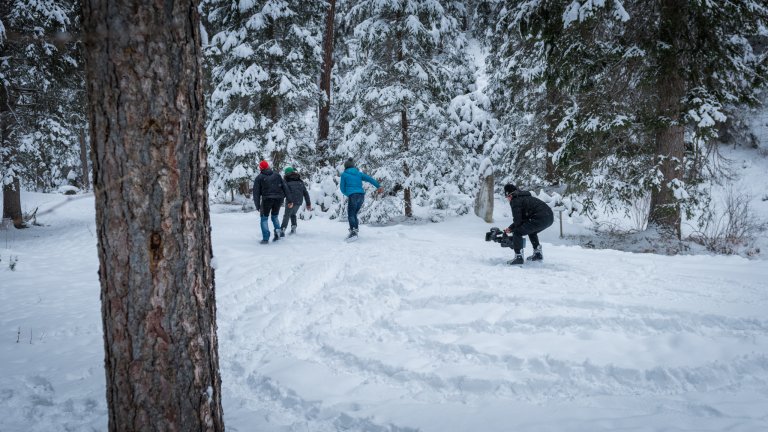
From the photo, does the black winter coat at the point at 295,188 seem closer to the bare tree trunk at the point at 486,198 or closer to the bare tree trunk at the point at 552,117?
Answer: the bare tree trunk at the point at 552,117

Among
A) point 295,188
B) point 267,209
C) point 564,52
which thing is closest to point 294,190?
point 295,188

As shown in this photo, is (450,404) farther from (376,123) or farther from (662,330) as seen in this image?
(376,123)

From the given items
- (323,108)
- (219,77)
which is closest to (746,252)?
(323,108)

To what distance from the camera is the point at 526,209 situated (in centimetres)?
736

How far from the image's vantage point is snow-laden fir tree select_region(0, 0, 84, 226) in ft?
36.2

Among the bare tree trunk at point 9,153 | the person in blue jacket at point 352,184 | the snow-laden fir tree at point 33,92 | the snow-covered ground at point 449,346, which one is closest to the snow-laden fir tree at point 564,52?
the snow-covered ground at point 449,346

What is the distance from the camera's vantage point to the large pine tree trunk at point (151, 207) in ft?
6.54

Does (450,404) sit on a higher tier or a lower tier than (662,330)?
lower

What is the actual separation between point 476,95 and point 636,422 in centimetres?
1194

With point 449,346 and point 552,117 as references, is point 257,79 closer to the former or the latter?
point 552,117

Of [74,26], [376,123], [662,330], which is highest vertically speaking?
[74,26]

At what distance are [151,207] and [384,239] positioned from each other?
27.5ft

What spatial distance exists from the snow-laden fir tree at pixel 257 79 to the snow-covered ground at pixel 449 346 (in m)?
8.20

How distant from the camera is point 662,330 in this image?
4379mm
